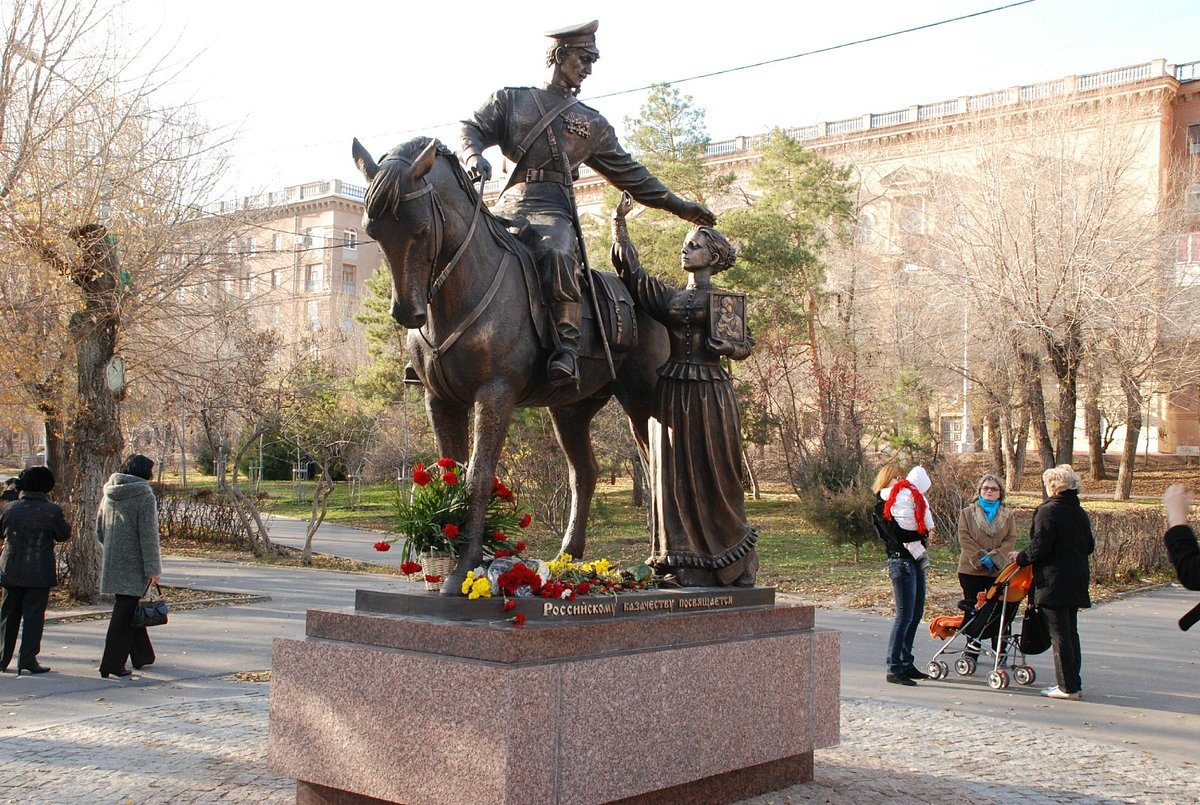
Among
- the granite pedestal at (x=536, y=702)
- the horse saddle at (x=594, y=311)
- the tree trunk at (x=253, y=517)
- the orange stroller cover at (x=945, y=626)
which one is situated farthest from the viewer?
the tree trunk at (x=253, y=517)

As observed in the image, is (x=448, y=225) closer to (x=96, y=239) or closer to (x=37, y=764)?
(x=37, y=764)

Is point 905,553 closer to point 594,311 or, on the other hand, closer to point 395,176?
point 594,311

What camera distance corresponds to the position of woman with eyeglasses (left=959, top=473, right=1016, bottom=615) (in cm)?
1124

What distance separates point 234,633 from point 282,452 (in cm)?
3241

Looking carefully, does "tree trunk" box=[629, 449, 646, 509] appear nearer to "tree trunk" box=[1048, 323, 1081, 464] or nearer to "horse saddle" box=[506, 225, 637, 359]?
"tree trunk" box=[1048, 323, 1081, 464]

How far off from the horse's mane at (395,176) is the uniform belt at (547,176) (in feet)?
3.04

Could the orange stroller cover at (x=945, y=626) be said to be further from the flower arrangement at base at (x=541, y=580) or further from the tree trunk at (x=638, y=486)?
the tree trunk at (x=638, y=486)

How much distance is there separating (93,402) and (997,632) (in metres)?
11.6

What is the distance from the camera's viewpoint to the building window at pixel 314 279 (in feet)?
187

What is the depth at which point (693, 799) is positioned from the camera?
5859mm

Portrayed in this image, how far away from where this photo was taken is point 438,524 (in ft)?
19.6

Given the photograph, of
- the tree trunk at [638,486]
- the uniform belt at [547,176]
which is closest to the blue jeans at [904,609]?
the uniform belt at [547,176]

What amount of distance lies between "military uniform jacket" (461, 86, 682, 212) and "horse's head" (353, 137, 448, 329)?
94 centimetres

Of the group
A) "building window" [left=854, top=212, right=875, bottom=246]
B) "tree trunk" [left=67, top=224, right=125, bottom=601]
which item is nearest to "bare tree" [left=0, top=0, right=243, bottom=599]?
"tree trunk" [left=67, top=224, right=125, bottom=601]
